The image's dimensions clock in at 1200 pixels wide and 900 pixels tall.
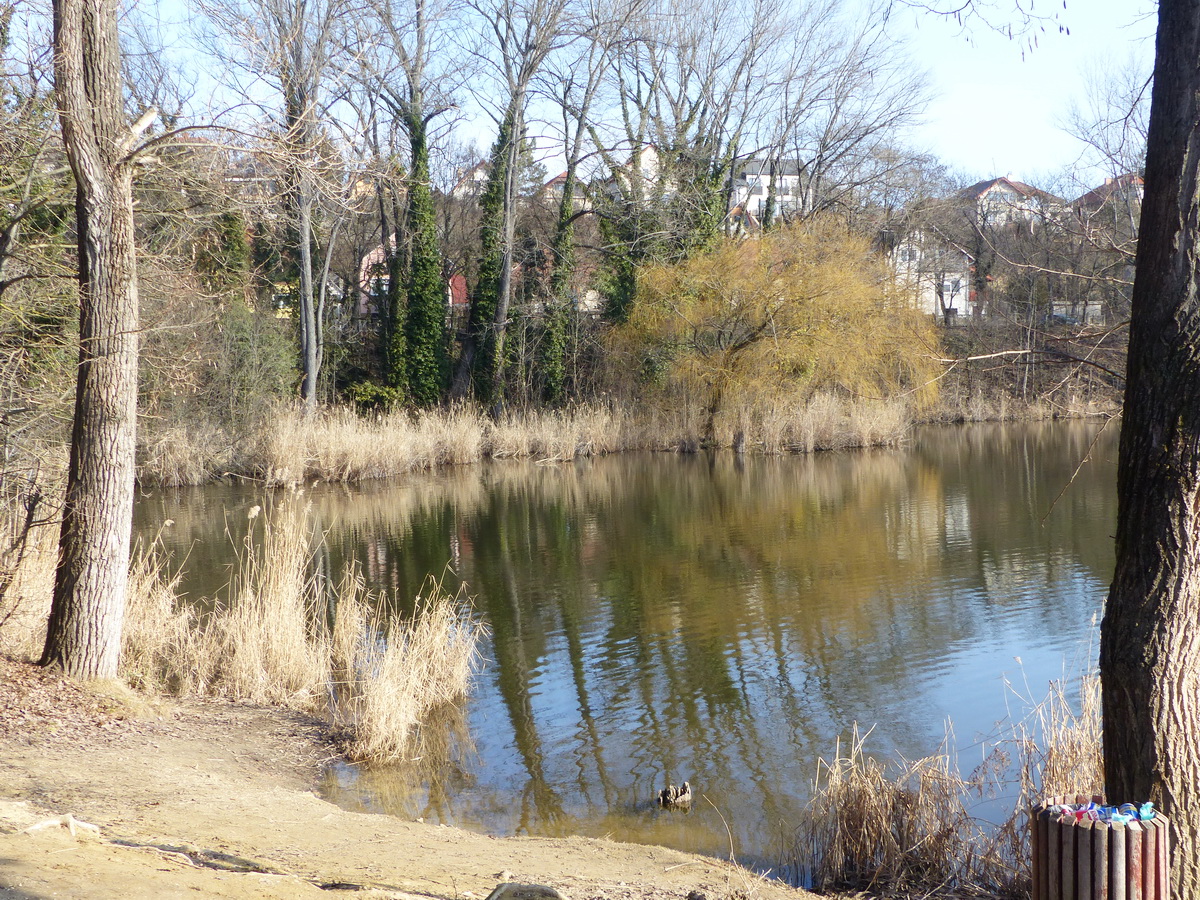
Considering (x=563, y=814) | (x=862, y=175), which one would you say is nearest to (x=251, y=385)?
(x=563, y=814)

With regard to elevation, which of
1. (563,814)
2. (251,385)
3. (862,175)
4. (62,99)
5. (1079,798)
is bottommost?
(563,814)

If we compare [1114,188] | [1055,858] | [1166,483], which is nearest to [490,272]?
[1114,188]

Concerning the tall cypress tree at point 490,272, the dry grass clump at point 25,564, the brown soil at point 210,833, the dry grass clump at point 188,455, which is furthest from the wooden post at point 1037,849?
the tall cypress tree at point 490,272

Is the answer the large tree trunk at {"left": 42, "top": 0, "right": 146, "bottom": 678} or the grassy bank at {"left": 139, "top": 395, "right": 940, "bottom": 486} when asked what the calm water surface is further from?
the large tree trunk at {"left": 42, "top": 0, "right": 146, "bottom": 678}

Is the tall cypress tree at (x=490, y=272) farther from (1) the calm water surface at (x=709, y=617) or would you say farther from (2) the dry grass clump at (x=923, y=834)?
(2) the dry grass clump at (x=923, y=834)

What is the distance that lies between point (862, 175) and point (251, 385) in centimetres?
2161

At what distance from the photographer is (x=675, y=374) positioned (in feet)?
85.9

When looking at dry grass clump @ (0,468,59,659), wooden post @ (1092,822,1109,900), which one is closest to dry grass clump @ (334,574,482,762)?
dry grass clump @ (0,468,59,659)

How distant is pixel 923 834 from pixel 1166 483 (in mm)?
2105

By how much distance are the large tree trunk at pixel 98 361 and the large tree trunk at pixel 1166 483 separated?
17.4 ft

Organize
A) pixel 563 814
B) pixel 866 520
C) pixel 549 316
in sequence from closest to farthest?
pixel 563 814, pixel 866 520, pixel 549 316

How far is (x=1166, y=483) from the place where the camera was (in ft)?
12.3

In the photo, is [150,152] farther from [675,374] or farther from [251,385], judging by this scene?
A: [675,374]

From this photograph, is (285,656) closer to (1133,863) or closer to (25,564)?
(25,564)
